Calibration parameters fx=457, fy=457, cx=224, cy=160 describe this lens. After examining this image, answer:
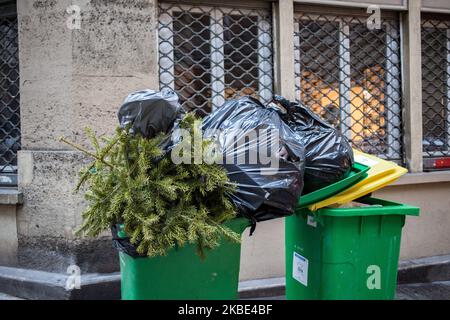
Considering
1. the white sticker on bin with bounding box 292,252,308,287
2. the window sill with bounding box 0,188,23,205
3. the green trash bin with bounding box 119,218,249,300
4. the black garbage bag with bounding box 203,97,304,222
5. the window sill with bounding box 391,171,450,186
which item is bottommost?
the white sticker on bin with bounding box 292,252,308,287

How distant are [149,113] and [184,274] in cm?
80

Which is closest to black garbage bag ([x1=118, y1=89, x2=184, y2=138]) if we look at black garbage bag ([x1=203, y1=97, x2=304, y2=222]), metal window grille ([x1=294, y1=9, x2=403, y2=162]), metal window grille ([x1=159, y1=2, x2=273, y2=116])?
black garbage bag ([x1=203, y1=97, x2=304, y2=222])

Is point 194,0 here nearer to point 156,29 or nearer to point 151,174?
point 156,29

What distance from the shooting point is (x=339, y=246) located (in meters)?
2.69

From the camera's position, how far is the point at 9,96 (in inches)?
189

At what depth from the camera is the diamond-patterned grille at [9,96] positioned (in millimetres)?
4738

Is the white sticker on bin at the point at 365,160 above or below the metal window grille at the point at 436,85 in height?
below

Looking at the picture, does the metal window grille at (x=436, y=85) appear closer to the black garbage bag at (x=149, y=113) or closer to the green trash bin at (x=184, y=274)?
the green trash bin at (x=184, y=274)

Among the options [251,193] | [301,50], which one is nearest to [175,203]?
[251,193]

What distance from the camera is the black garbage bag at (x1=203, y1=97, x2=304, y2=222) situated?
2.36 m

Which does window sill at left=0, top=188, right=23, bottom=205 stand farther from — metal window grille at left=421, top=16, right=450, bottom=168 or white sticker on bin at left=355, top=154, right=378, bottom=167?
metal window grille at left=421, top=16, right=450, bottom=168

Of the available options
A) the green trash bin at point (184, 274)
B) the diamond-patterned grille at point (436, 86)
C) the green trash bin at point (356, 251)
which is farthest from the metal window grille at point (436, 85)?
the green trash bin at point (184, 274)

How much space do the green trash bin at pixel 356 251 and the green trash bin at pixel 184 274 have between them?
25.9 inches

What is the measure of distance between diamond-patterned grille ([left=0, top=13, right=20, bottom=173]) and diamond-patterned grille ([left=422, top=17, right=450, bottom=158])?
4.59 meters
